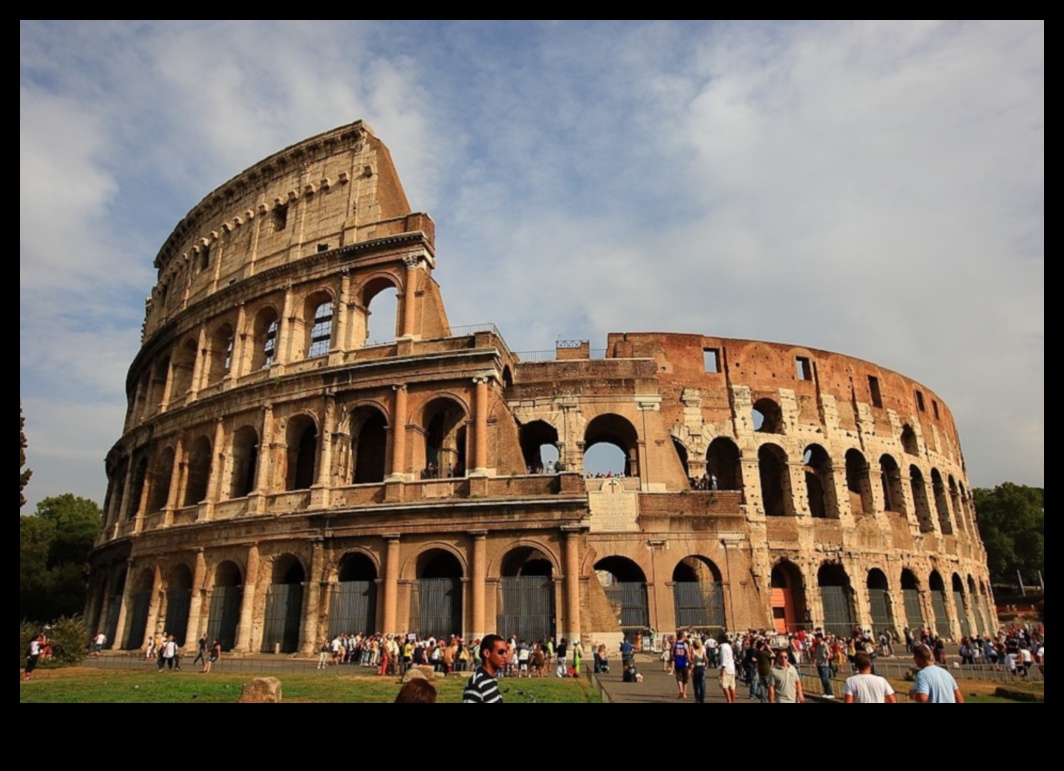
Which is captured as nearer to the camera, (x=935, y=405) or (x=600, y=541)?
(x=600, y=541)

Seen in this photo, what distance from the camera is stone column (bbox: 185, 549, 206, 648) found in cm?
2150

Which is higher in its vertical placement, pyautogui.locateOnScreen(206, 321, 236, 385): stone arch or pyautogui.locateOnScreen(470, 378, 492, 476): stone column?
pyautogui.locateOnScreen(206, 321, 236, 385): stone arch

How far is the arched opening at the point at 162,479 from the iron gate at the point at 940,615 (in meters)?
32.3

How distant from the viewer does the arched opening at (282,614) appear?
20.0 meters

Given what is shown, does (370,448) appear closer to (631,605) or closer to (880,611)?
(631,605)

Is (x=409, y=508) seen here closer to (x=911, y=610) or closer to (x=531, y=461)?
(x=531, y=461)

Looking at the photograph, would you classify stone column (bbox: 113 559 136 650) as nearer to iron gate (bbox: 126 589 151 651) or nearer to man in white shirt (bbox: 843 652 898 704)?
iron gate (bbox: 126 589 151 651)

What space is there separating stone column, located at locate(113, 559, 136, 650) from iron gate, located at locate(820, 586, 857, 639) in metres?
25.7

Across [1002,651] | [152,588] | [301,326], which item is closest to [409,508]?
[301,326]

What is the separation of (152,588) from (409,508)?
11312 mm

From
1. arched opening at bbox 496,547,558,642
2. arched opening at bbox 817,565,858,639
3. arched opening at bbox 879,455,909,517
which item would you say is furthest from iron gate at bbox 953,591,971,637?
arched opening at bbox 496,547,558,642

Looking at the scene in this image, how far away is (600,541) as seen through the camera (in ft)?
72.9
